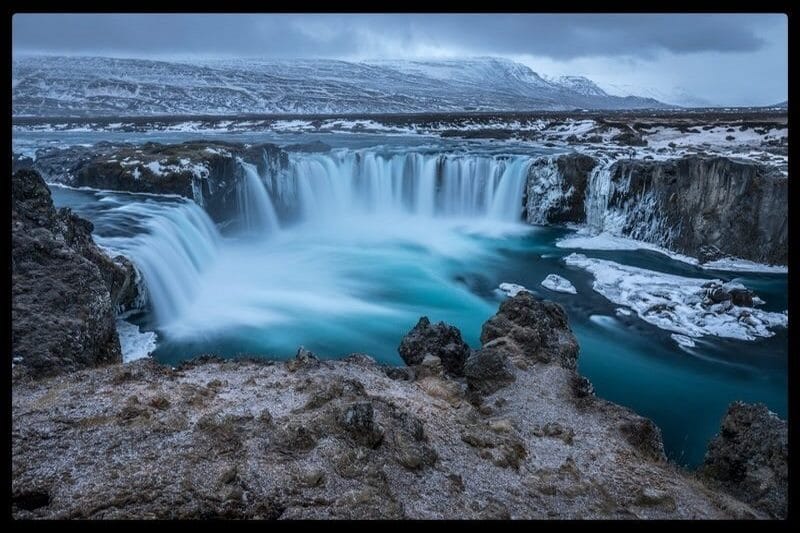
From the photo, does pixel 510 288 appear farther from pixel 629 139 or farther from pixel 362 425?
pixel 629 139

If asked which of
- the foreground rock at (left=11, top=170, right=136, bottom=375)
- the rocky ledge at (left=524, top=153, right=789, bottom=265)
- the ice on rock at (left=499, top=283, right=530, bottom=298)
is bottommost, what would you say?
the ice on rock at (left=499, top=283, right=530, bottom=298)

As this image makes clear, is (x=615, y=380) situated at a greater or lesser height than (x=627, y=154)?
lesser

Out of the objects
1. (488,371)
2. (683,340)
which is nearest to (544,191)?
(683,340)

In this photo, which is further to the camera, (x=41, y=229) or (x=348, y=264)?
(x=348, y=264)

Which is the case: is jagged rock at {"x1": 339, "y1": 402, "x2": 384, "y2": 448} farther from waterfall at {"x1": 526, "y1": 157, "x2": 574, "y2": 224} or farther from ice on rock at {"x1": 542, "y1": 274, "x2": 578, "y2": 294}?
waterfall at {"x1": 526, "y1": 157, "x2": 574, "y2": 224}

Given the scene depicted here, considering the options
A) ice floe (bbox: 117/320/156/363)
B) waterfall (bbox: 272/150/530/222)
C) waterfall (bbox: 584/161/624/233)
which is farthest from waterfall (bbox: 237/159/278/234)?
waterfall (bbox: 584/161/624/233)

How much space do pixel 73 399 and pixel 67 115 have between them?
2729 centimetres

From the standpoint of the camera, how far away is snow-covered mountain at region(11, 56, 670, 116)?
102 feet

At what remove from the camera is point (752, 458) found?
5.41 m

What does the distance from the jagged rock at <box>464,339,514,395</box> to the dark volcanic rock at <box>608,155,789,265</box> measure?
453 cm

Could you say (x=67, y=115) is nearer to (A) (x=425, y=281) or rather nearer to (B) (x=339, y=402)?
(A) (x=425, y=281)

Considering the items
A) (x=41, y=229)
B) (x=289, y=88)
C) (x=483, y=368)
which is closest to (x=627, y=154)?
(x=483, y=368)

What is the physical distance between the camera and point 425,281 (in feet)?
45.7

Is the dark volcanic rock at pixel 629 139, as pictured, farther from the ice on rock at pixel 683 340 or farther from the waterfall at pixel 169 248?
the waterfall at pixel 169 248
